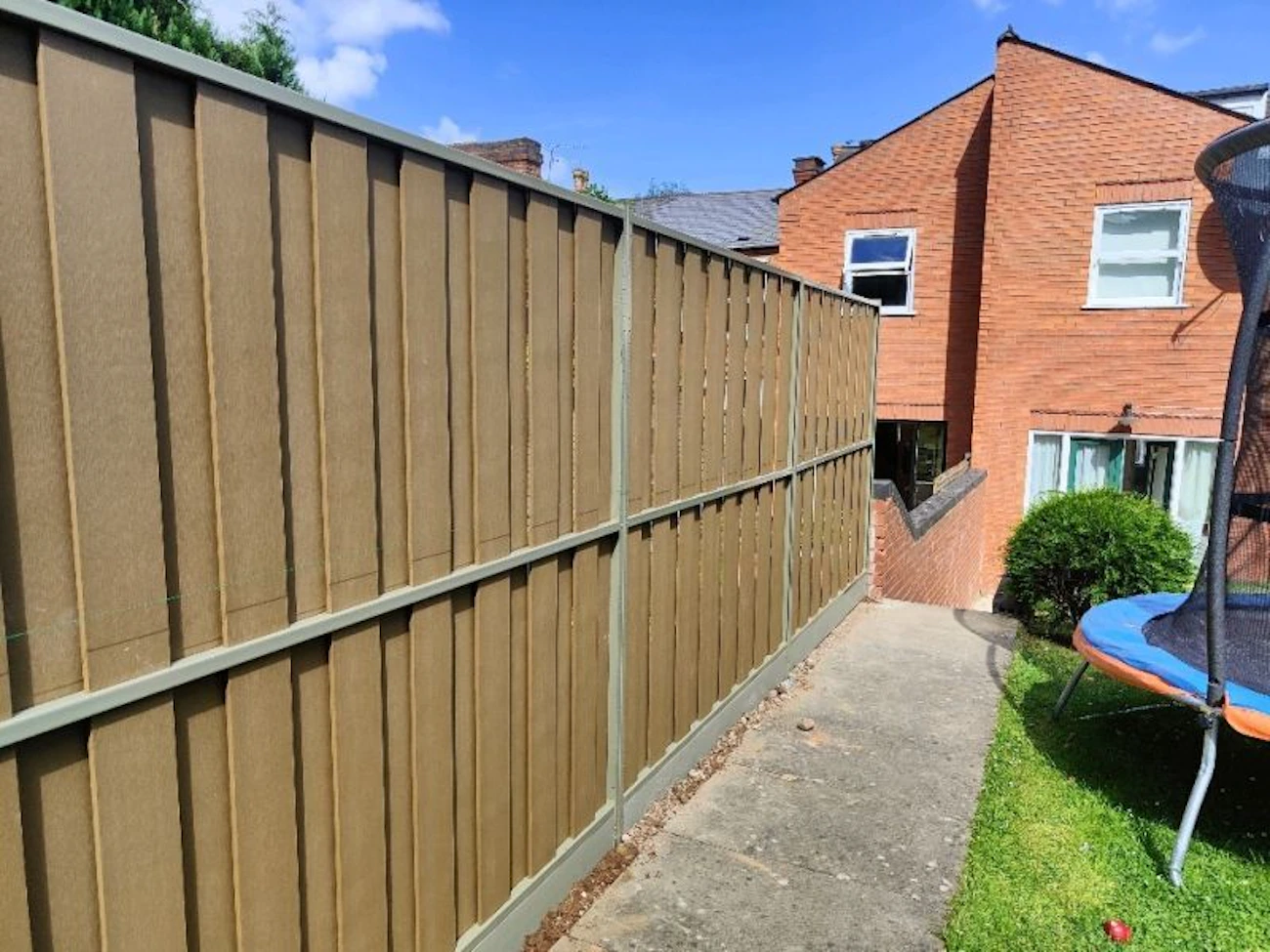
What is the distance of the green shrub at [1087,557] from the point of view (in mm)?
8375

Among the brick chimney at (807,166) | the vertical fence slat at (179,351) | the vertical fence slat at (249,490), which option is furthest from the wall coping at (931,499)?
the brick chimney at (807,166)

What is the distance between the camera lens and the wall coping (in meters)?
8.55

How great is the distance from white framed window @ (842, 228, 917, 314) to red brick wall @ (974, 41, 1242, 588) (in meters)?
1.59

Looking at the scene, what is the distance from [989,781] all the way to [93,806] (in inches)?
168

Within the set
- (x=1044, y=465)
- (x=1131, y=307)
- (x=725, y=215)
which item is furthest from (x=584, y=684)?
(x=725, y=215)

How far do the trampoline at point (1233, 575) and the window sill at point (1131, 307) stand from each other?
8.54m

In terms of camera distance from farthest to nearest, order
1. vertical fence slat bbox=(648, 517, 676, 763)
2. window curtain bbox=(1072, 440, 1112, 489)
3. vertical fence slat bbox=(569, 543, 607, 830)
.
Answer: window curtain bbox=(1072, 440, 1112, 489) → vertical fence slat bbox=(648, 517, 676, 763) → vertical fence slat bbox=(569, 543, 607, 830)

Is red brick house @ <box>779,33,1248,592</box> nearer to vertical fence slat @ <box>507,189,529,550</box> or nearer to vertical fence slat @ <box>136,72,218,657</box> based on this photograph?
vertical fence slat @ <box>507,189,529,550</box>

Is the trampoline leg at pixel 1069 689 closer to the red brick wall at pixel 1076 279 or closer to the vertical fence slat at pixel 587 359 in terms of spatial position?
the vertical fence slat at pixel 587 359

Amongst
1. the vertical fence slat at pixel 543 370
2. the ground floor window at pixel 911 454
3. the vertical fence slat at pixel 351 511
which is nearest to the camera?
the vertical fence slat at pixel 351 511

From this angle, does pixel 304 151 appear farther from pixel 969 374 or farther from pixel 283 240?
pixel 969 374

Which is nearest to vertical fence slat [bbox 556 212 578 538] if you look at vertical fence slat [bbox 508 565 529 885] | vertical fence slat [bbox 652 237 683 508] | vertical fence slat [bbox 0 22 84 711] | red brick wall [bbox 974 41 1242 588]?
vertical fence slat [bbox 508 565 529 885]

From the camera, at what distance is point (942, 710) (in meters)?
5.60

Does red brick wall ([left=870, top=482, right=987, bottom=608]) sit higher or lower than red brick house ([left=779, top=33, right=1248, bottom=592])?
lower
